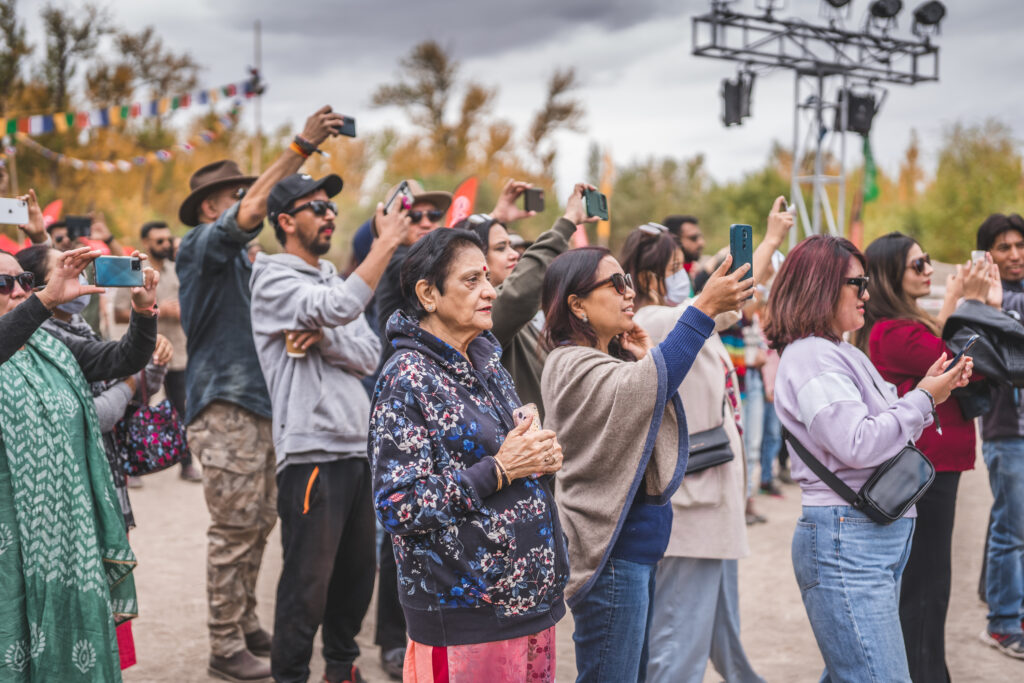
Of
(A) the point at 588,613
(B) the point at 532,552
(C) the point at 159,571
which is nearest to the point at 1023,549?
(A) the point at 588,613

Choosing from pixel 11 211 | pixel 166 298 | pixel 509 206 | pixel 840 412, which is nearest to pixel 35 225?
pixel 11 211

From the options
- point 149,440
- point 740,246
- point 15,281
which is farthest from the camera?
point 149,440

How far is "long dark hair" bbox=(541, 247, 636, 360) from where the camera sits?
278 centimetres

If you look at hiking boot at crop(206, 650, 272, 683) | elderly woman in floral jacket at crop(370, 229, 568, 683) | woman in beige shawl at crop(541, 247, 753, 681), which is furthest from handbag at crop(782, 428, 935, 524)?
hiking boot at crop(206, 650, 272, 683)

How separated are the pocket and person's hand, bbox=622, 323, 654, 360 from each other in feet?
2.61

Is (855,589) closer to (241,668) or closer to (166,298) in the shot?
(241,668)

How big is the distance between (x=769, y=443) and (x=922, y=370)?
439 cm

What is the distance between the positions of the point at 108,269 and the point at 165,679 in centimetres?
216

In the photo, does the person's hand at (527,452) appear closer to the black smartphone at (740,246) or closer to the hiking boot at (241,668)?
the black smartphone at (740,246)

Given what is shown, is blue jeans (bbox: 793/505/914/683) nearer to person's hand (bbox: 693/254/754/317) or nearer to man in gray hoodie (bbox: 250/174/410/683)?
person's hand (bbox: 693/254/754/317)

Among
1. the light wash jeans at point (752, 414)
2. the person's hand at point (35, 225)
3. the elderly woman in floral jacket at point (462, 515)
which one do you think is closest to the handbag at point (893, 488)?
the elderly woman in floral jacket at point (462, 515)

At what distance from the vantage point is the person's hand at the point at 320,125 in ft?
12.1

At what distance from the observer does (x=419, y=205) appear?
4715 mm

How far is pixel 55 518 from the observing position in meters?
2.95
